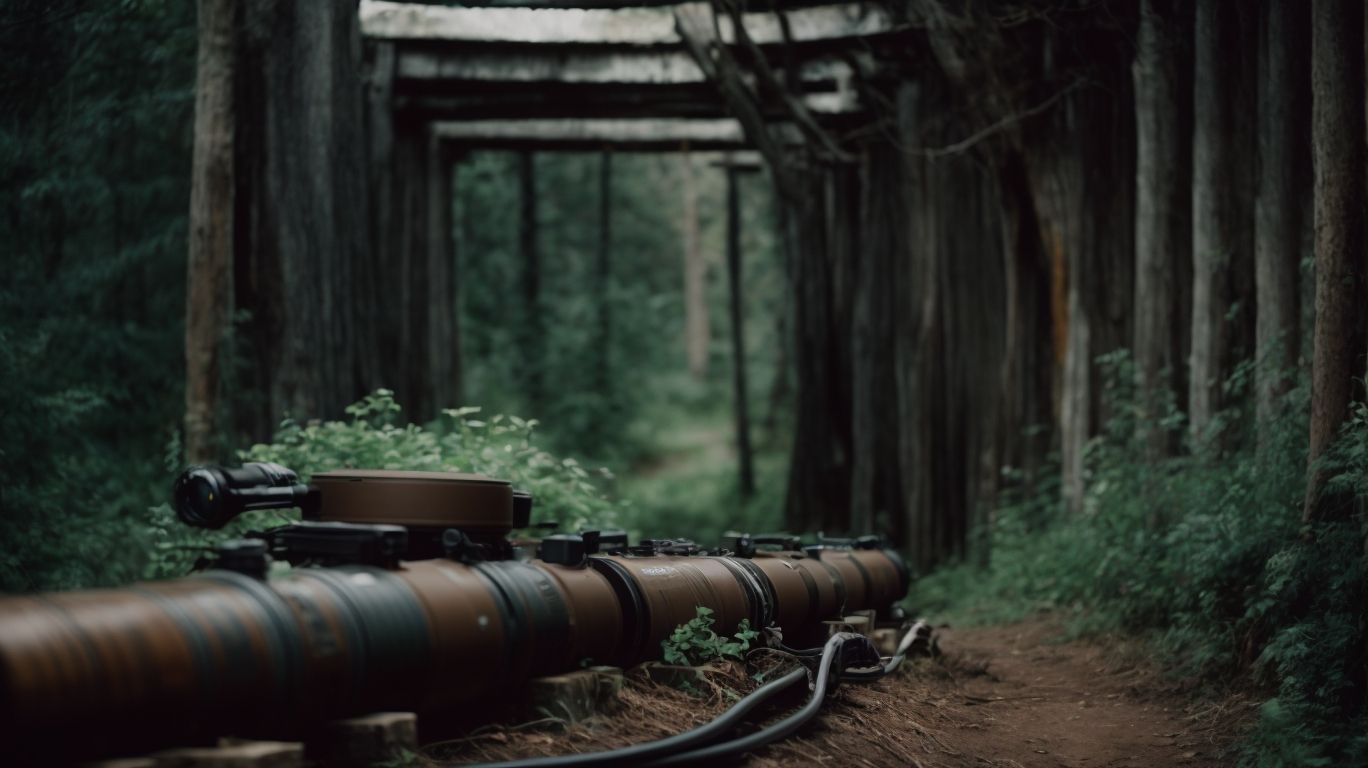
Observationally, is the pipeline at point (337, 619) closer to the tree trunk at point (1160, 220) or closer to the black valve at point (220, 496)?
the black valve at point (220, 496)

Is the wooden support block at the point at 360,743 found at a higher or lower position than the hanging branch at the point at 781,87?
lower

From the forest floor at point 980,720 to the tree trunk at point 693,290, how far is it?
2696 cm

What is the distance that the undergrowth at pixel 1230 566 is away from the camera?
253 inches

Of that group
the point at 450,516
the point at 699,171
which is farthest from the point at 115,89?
the point at 699,171

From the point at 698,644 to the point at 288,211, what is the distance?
256 inches

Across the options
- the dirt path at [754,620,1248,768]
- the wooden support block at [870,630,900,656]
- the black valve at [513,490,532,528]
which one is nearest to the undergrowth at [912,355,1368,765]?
the dirt path at [754,620,1248,768]

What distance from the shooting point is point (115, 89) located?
1257 cm

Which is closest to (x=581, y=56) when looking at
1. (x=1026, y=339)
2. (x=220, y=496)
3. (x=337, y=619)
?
(x=1026, y=339)

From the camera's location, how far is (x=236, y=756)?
3.74 metres

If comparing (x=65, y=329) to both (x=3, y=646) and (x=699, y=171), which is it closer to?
(x=3, y=646)

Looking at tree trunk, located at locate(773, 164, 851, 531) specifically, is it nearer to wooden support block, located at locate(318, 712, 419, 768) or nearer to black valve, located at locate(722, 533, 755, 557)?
black valve, located at locate(722, 533, 755, 557)

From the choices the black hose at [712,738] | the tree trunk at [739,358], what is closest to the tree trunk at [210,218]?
the black hose at [712,738]

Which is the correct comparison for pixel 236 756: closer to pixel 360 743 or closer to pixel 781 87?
pixel 360 743

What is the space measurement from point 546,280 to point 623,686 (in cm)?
2737
